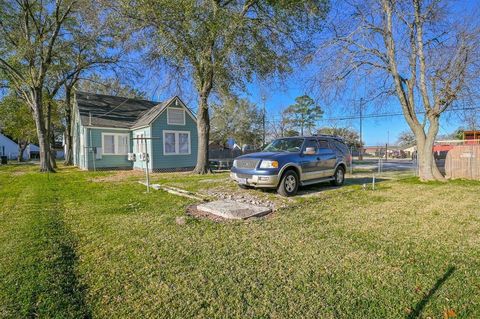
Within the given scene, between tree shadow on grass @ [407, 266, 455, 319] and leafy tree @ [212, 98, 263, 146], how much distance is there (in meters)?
41.0

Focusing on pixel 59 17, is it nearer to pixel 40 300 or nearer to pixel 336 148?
pixel 336 148

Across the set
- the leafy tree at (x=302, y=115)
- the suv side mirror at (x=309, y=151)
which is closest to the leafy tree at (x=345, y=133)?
the leafy tree at (x=302, y=115)

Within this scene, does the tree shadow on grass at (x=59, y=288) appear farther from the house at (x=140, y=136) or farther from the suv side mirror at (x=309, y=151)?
the house at (x=140, y=136)

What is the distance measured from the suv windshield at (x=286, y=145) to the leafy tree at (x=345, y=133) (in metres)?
44.1

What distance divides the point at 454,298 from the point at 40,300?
3938 mm

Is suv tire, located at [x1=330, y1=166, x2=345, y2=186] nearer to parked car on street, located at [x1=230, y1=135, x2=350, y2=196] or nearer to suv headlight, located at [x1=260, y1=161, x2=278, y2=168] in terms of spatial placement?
parked car on street, located at [x1=230, y1=135, x2=350, y2=196]

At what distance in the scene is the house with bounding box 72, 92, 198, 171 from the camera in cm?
1764

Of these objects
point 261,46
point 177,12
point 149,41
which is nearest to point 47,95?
point 149,41

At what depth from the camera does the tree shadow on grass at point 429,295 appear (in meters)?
2.39

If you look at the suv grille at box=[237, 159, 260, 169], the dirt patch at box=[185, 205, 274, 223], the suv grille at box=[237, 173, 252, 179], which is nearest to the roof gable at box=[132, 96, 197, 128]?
the suv grille at box=[237, 159, 260, 169]

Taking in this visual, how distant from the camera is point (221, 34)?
1170 centimetres

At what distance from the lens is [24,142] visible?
126 ft

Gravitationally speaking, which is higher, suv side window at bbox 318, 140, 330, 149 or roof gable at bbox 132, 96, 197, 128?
roof gable at bbox 132, 96, 197, 128

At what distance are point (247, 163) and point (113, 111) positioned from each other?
660 inches
